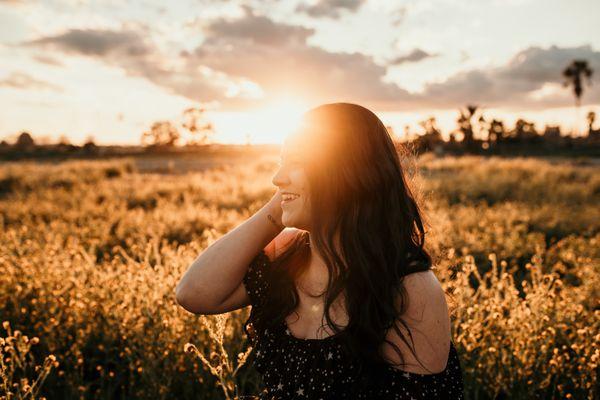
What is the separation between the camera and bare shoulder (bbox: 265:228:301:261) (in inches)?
88.9

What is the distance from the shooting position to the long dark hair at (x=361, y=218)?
179 cm

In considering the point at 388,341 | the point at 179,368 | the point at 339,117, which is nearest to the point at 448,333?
the point at 388,341

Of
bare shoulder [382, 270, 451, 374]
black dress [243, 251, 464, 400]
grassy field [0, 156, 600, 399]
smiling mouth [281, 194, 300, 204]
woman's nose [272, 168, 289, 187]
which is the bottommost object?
grassy field [0, 156, 600, 399]

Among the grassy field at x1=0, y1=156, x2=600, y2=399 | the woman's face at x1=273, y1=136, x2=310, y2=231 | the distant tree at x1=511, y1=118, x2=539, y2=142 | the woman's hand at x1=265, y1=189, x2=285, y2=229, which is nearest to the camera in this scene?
the woman's face at x1=273, y1=136, x2=310, y2=231

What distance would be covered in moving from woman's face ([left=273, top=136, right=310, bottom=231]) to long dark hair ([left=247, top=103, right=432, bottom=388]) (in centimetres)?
3

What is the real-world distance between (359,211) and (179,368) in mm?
2221

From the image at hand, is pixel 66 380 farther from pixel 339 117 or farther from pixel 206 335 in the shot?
pixel 339 117

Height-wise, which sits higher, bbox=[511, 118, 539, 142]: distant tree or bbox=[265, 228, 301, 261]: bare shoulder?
bbox=[511, 118, 539, 142]: distant tree

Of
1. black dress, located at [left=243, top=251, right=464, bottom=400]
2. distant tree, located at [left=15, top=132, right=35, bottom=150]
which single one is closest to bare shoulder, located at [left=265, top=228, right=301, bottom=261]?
black dress, located at [left=243, top=251, right=464, bottom=400]

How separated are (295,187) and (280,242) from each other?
1.45 feet

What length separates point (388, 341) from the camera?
1.80 meters

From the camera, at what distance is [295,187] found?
192 cm

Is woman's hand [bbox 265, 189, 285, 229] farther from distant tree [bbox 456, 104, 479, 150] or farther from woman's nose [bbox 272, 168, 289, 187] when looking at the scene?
distant tree [bbox 456, 104, 479, 150]

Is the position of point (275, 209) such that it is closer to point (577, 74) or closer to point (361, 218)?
point (361, 218)
